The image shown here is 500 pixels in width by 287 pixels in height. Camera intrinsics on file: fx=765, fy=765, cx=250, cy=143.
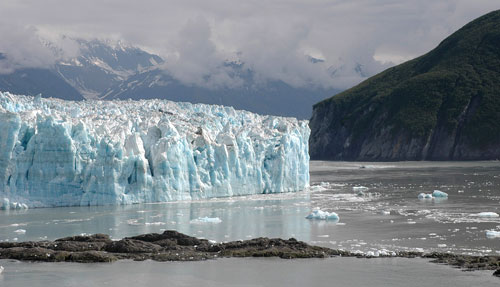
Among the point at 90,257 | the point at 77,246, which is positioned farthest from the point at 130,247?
the point at 77,246

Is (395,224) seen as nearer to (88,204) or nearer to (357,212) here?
(357,212)

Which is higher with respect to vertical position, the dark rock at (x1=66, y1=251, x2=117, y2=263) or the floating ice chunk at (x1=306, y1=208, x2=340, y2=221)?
the floating ice chunk at (x1=306, y1=208, x2=340, y2=221)

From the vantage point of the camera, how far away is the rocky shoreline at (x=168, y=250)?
20.8m

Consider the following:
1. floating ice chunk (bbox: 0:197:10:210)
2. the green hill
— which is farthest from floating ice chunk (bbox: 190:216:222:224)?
the green hill

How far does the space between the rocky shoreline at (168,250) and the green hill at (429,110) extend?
253ft

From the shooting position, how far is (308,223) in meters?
29.1

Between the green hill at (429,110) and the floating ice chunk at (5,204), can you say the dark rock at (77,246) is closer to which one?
the floating ice chunk at (5,204)

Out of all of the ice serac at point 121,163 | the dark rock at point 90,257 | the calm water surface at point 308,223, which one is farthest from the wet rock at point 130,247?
the ice serac at point 121,163

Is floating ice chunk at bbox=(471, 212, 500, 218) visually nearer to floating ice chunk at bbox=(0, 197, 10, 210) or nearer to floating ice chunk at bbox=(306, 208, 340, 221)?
floating ice chunk at bbox=(306, 208, 340, 221)

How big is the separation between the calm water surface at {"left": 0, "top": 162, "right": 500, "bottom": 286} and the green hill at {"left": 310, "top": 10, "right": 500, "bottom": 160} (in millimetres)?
60374

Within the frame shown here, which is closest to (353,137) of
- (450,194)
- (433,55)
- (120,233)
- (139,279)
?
(433,55)

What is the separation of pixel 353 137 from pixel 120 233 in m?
93.1

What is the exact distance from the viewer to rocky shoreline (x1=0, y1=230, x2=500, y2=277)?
68.3 ft

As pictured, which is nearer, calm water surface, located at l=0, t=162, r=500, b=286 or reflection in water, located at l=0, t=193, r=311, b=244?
calm water surface, located at l=0, t=162, r=500, b=286
